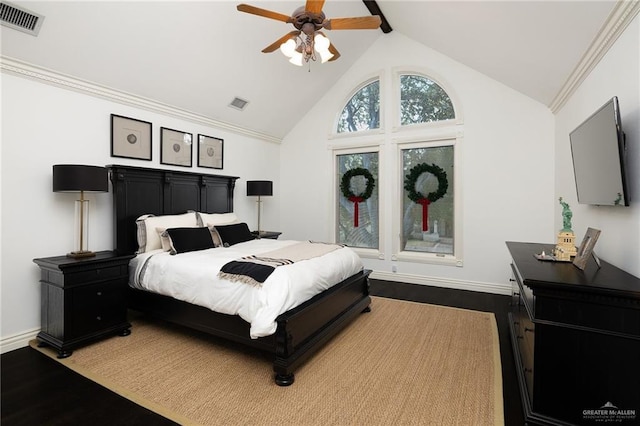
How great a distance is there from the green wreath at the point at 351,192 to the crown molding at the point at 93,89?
2.27m

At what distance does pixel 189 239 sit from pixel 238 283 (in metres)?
1.25

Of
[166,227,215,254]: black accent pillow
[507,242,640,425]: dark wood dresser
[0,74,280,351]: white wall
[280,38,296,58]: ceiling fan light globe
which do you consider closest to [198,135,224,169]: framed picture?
[0,74,280,351]: white wall

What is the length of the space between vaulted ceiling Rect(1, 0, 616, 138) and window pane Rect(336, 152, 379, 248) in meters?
1.66

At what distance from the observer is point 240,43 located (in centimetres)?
398

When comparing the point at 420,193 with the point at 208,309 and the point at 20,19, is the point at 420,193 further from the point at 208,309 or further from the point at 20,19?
the point at 20,19

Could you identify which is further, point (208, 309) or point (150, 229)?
point (150, 229)

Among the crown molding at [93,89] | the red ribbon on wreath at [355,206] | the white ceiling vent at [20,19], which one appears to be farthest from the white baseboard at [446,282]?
the white ceiling vent at [20,19]

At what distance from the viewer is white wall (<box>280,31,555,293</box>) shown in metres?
4.29

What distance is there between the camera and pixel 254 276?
2506 mm

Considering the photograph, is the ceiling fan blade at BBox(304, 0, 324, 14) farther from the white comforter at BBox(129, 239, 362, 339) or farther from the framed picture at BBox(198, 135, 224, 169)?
the framed picture at BBox(198, 135, 224, 169)

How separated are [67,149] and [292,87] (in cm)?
328

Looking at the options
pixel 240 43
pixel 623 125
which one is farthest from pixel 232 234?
pixel 623 125

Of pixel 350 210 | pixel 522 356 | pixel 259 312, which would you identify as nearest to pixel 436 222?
pixel 350 210

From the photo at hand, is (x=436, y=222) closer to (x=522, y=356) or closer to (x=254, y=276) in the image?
(x=522, y=356)
